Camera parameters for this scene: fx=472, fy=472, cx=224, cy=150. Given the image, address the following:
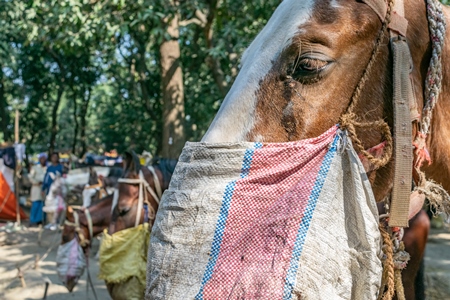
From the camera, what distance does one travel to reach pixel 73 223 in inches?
231

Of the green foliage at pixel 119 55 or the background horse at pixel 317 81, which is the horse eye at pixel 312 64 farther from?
the green foliage at pixel 119 55

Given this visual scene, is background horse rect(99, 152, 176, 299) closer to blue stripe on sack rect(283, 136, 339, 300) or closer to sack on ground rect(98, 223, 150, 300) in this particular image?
sack on ground rect(98, 223, 150, 300)

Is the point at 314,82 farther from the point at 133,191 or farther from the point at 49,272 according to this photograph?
the point at 49,272

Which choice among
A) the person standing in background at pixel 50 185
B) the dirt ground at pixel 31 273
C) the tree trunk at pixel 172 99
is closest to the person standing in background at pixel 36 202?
the person standing in background at pixel 50 185

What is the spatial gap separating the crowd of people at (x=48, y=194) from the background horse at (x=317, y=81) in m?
11.5

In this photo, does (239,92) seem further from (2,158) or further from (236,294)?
(2,158)

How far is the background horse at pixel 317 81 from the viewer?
58.4 inches

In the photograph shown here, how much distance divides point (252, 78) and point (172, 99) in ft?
21.0

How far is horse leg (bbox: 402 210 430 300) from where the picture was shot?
3504 millimetres

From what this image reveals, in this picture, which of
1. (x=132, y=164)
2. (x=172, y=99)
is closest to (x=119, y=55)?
(x=172, y=99)

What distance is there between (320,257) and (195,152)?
0.48 metres

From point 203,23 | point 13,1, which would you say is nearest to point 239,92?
point 203,23

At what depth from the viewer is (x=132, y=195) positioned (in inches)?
205

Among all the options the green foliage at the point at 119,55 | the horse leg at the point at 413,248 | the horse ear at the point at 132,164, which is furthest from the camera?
the green foliage at the point at 119,55
